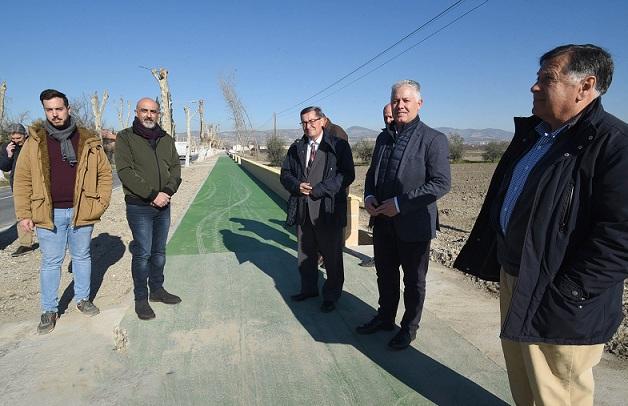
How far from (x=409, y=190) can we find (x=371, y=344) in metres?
1.27

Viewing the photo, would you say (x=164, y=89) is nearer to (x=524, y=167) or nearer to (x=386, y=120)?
(x=386, y=120)

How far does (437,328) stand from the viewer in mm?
3496

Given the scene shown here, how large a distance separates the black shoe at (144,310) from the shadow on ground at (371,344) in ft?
4.24

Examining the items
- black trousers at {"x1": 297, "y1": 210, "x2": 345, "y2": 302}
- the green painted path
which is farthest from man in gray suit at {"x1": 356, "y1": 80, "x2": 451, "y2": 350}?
black trousers at {"x1": 297, "y1": 210, "x2": 345, "y2": 302}

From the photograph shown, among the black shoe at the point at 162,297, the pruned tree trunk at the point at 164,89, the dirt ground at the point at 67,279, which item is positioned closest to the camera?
the black shoe at the point at 162,297

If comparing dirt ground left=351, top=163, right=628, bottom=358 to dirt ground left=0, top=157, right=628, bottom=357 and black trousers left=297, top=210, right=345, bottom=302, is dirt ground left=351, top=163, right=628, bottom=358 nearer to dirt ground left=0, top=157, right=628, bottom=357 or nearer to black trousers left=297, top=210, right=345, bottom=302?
dirt ground left=0, top=157, right=628, bottom=357

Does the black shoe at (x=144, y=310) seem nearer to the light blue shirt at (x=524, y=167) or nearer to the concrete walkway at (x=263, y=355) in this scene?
the concrete walkway at (x=263, y=355)

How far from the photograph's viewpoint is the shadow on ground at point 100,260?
4418mm

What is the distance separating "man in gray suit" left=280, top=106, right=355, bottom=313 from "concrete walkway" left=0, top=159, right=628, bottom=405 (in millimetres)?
514

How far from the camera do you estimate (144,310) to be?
12.3 ft

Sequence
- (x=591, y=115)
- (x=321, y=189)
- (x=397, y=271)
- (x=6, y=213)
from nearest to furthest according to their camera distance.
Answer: (x=591, y=115) < (x=397, y=271) < (x=321, y=189) < (x=6, y=213)

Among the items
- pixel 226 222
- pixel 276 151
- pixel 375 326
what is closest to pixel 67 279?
pixel 226 222

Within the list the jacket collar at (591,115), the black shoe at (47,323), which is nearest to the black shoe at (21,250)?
the black shoe at (47,323)

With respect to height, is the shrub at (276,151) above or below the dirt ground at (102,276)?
above
